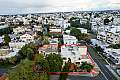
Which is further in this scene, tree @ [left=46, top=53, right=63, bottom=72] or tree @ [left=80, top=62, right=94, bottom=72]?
tree @ [left=80, top=62, right=94, bottom=72]

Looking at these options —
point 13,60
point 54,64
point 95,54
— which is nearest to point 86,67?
point 54,64

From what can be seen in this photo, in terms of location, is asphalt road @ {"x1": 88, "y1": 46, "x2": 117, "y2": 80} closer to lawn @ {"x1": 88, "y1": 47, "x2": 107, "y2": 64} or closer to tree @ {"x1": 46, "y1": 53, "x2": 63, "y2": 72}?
lawn @ {"x1": 88, "y1": 47, "x2": 107, "y2": 64}

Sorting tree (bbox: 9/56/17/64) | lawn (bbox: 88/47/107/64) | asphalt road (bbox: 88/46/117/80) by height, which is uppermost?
tree (bbox: 9/56/17/64)

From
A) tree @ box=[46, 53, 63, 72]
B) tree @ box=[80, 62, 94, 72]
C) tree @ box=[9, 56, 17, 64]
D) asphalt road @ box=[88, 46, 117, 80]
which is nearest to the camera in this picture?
asphalt road @ box=[88, 46, 117, 80]

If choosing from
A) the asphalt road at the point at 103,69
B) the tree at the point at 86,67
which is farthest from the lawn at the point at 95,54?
the tree at the point at 86,67

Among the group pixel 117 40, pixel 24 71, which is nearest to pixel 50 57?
pixel 24 71

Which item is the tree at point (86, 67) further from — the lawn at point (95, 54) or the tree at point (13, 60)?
the tree at point (13, 60)

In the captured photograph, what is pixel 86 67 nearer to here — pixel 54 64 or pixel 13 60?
pixel 54 64

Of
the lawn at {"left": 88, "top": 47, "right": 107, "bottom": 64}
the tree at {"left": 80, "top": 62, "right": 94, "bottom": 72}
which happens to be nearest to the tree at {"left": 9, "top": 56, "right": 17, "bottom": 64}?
the tree at {"left": 80, "top": 62, "right": 94, "bottom": 72}

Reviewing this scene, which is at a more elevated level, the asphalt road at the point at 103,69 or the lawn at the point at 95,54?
the asphalt road at the point at 103,69

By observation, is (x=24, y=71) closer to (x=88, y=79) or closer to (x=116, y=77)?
(x=88, y=79)

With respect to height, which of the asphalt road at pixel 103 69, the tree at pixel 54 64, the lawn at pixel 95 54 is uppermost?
the tree at pixel 54 64

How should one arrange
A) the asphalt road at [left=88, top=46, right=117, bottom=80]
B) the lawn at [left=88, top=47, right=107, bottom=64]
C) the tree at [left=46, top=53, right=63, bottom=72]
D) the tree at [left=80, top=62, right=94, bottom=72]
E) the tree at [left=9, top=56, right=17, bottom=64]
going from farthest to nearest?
the lawn at [left=88, top=47, right=107, bottom=64], the tree at [left=9, top=56, right=17, bottom=64], the tree at [left=80, top=62, right=94, bottom=72], the tree at [left=46, top=53, right=63, bottom=72], the asphalt road at [left=88, top=46, right=117, bottom=80]
